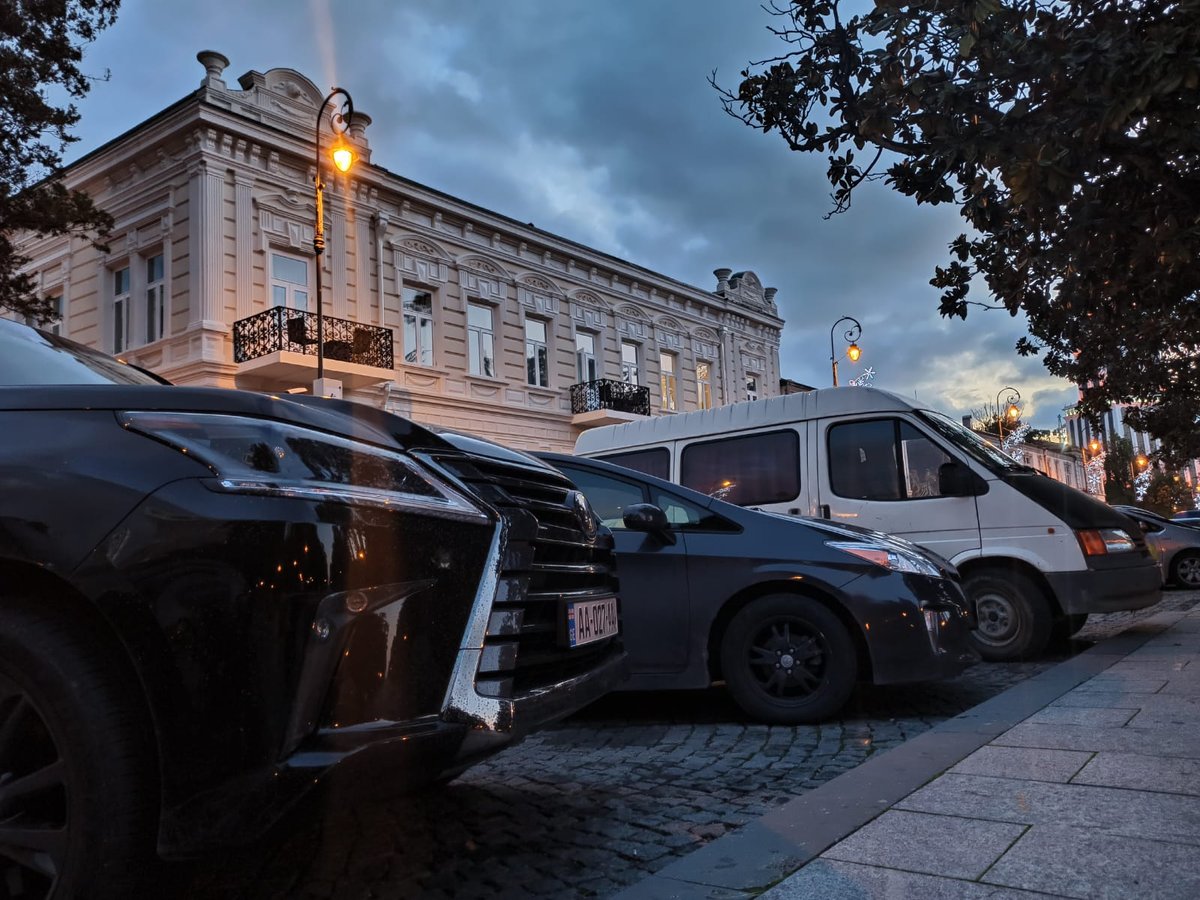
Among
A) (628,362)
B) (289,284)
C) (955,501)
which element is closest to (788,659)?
(955,501)

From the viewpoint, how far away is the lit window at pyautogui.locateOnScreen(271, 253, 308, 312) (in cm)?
1841

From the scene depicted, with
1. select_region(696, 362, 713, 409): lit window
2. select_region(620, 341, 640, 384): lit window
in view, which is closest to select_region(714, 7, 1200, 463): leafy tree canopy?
select_region(620, 341, 640, 384): lit window

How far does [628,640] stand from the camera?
16.4 feet

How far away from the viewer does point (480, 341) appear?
74.5ft

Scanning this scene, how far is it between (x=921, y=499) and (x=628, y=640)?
352 cm

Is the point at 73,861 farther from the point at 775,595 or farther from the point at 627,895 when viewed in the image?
the point at 775,595

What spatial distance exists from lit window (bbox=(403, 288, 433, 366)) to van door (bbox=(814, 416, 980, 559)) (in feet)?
47.4

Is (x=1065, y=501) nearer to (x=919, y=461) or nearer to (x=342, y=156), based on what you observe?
(x=919, y=461)

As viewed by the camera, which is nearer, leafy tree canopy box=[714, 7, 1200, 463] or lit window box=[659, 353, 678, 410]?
leafy tree canopy box=[714, 7, 1200, 463]

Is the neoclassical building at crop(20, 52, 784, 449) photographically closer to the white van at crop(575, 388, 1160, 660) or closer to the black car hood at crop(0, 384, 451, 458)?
the white van at crop(575, 388, 1160, 660)

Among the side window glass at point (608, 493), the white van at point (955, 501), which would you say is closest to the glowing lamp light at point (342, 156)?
the white van at point (955, 501)

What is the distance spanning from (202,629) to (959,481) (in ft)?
21.4

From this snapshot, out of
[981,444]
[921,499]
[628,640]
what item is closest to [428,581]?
[628,640]

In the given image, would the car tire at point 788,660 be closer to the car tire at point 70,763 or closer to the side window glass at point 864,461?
the side window glass at point 864,461
